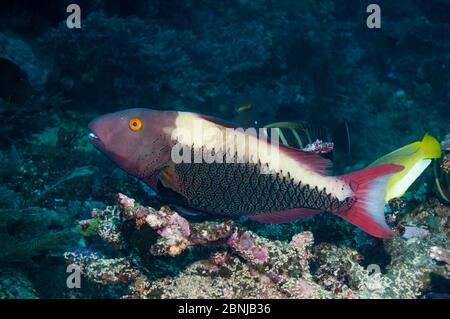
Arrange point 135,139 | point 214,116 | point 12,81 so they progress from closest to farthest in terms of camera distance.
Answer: point 135,139 → point 214,116 → point 12,81

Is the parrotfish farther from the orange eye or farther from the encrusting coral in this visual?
the encrusting coral

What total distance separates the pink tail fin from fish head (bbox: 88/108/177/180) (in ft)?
3.80

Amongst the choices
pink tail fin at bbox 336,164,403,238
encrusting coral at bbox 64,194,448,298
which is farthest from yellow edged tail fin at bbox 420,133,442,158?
pink tail fin at bbox 336,164,403,238

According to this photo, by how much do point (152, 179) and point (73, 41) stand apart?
525 cm

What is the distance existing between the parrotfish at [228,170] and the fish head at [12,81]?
3.08m

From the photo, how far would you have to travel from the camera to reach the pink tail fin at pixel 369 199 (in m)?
2.22

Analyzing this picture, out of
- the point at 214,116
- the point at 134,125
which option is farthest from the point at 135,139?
the point at 214,116

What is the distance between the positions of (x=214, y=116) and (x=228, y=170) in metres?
0.74

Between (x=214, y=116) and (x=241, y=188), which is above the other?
(x=214, y=116)

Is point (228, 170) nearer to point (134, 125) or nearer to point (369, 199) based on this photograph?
point (134, 125)

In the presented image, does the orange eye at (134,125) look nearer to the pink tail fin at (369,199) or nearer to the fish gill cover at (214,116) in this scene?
the fish gill cover at (214,116)

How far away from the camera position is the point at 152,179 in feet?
7.32

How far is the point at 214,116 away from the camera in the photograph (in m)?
2.84
